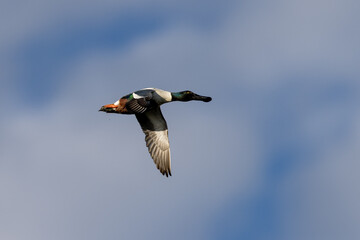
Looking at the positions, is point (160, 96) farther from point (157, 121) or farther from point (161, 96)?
point (157, 121)

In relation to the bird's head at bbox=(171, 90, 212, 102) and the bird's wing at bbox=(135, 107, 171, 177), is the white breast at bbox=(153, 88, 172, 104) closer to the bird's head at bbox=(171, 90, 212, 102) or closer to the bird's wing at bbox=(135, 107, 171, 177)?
the bird's head at bbox=(171, 90, 212, 102)

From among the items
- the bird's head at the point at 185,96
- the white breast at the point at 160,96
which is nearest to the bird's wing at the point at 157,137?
the white breast at the point at 160,96

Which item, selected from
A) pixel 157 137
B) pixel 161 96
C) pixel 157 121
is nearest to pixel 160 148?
pixel 157 137

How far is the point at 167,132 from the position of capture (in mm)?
31625

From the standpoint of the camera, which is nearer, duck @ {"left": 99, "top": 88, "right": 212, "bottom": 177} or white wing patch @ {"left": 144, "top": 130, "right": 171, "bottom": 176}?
duck @ {"left": 99, "top": 88, "right": 212, "bottom": 177}

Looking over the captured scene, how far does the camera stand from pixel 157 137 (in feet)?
103

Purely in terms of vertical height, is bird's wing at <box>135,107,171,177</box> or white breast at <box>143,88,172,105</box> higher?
white breast at <box>143,88,172,105</box>

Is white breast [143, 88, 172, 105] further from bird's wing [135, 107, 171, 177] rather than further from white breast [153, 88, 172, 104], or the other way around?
bird's wing [135, 107, 171, 177]

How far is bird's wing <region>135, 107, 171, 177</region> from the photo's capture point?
3130cm

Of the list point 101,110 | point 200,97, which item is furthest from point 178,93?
point 101,110

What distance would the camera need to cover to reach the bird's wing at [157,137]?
31.3 m

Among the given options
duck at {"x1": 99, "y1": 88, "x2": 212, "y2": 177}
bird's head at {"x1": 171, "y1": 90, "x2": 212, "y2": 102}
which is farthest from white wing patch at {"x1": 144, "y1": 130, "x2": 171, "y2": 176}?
bird's head at {"x1": 171, "y1": 90, "x2": 212, "y2": 102}

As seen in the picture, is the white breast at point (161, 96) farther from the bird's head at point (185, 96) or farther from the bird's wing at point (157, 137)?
the bird's wing at point (157, 137)

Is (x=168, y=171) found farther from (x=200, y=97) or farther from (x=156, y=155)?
(x=200, y=97)
